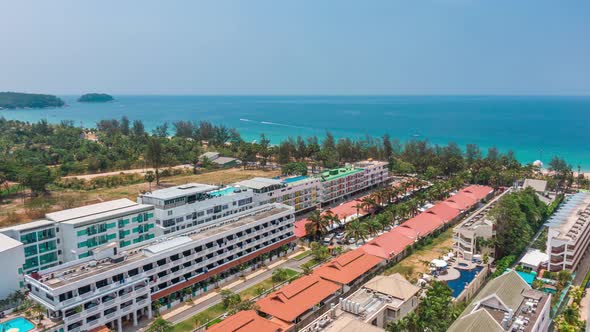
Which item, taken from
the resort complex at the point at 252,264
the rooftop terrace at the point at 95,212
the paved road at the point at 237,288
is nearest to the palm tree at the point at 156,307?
the resort complex at the point at 252,264

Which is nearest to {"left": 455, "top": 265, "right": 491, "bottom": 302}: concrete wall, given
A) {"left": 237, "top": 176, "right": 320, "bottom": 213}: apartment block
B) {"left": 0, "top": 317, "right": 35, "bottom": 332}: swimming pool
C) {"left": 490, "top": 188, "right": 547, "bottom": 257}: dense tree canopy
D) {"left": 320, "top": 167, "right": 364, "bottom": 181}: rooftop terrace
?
{"left": 490, "top": 188, "right": 547, "bottom": 257}: dense tree canopy

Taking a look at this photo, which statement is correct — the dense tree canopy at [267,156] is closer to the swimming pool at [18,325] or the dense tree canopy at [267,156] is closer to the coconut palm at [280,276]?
the coconut palm at [280,276]

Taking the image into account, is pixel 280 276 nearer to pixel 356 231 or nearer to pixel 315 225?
pixel 315 225

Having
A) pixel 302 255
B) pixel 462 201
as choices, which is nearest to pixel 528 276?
pixel 302 255

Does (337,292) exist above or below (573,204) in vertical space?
below

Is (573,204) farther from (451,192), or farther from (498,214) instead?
(451,192)

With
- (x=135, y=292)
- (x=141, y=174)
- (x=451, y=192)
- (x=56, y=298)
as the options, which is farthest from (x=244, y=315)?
(x=141, y=174)
